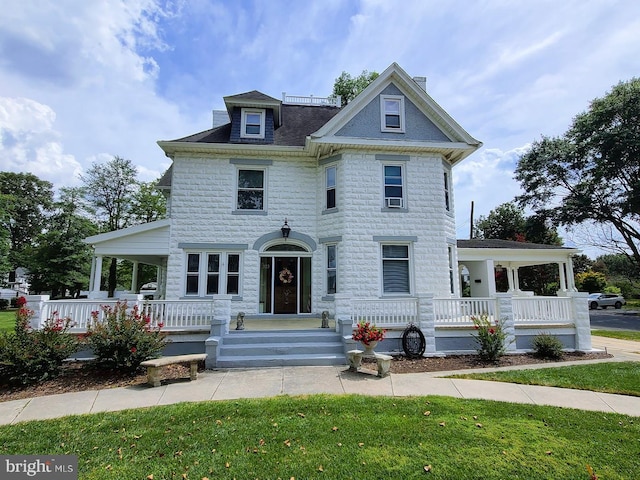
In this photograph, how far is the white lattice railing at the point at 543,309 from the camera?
1024cm

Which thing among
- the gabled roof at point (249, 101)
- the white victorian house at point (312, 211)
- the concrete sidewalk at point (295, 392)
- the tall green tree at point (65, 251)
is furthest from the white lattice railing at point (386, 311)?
the tall green tree at point (65, 251)

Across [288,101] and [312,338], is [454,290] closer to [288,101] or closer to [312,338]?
[312,338]

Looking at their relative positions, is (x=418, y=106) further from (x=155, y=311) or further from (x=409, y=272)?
(x=155, y=311)

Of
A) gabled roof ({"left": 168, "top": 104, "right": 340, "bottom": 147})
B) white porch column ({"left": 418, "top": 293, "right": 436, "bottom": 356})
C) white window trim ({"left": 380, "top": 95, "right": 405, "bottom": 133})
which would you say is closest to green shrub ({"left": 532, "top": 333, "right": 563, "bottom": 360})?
white porch column ({"left": 418, "top": 293, "right": 436, "bottom": 356})

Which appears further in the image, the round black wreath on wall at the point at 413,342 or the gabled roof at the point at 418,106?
the gabled roof at the point at 418,106

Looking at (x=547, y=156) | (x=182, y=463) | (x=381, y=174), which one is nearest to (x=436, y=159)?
(x=381, y=174)

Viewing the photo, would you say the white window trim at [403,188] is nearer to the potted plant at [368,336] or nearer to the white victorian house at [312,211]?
the white victorian house at [312,211]

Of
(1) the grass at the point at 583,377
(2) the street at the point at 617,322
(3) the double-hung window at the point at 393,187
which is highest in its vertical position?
(3) the double-hung window at the point at 393,187

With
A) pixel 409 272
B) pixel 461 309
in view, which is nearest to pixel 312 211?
pixel 409 272

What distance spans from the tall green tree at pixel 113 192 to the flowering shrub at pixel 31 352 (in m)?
25.8

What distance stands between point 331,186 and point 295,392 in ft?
28.2

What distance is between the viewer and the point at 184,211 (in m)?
12.9

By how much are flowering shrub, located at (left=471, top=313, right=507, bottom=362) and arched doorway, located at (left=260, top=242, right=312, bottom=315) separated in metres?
6.27

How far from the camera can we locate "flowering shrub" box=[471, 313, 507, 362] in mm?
8891
